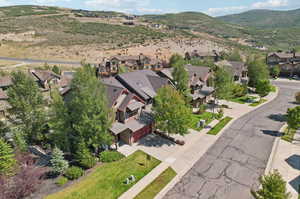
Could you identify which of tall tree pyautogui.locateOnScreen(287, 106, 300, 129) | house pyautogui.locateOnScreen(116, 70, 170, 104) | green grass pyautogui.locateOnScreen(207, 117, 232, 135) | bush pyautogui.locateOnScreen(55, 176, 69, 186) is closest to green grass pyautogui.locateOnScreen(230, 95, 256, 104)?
green grass pyautogui.locateOnScreen(207, 117, 232, 135)

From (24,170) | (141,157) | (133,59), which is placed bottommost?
(141,157)

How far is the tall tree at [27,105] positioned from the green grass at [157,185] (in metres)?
18.7

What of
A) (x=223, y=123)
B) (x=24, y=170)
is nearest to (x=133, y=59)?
(x=223, y=123)

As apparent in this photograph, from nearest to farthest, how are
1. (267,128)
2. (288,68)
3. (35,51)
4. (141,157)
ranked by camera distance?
(141,157)
(267,128)
(288,68)
(35,51)

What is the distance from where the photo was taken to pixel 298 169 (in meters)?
24.1

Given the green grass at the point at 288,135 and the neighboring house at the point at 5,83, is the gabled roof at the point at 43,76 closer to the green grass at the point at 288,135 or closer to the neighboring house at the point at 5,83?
the neighboring house at the point at 5,83

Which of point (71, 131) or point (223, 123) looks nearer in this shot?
point (71, 131)

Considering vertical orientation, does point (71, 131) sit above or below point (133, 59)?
below

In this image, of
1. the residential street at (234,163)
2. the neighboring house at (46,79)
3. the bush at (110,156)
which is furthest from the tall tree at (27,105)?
the neighboring house at (46,79)

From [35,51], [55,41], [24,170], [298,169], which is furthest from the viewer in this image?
[55,41]

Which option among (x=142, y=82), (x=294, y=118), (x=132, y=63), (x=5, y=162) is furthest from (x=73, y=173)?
(x=132, y=63)

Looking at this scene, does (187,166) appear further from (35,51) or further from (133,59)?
(35,51)

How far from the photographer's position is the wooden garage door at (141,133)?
30.8 meters

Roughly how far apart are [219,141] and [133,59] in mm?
58485
